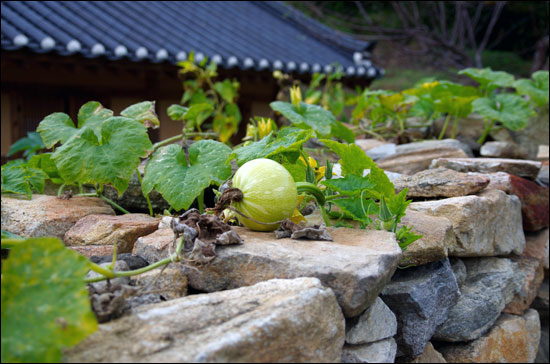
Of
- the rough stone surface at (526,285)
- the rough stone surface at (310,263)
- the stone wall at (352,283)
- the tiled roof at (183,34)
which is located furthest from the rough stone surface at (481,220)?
the tiled roof at (183,34)

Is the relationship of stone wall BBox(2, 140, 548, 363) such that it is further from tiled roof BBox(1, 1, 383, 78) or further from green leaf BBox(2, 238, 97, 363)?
tiled roof BBox(1, 1, 383, 78)

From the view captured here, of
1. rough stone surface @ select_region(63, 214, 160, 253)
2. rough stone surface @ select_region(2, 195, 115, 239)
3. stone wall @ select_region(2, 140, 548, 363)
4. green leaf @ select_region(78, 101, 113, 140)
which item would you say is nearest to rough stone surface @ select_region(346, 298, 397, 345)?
stone wall @ select_region(2, 140, 548, 363)

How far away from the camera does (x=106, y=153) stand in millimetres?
1542

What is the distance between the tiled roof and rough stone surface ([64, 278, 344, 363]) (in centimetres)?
398

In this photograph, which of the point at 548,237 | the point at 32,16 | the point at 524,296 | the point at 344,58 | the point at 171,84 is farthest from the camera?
the point at 344,58

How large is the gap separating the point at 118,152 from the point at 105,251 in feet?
1.09

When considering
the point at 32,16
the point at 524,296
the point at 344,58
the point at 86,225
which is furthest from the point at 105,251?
the point at 344,58

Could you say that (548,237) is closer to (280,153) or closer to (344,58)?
(280,153)

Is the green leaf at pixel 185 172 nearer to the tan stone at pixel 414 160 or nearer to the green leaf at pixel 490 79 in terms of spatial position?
the tan stone at pixel 414 160

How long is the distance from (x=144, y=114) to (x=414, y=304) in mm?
1100

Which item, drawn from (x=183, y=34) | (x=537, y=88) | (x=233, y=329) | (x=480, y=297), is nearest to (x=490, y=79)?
(x=537, y=88)

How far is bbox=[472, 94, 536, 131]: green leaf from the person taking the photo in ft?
8.96

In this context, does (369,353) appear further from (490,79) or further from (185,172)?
(490,79)

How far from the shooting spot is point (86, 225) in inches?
61.1
